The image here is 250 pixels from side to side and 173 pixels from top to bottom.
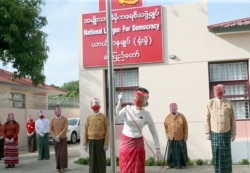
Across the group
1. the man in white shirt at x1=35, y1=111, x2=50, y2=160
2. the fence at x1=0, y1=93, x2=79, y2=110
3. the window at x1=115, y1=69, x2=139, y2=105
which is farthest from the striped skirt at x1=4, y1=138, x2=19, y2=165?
the fence at x1=0, y1=93, x2=79, y2=110

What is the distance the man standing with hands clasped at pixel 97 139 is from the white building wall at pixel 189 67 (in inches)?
119

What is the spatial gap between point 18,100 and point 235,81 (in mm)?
16186

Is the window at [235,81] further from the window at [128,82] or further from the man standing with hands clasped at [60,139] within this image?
the man standing with hands clasped at [60,139]

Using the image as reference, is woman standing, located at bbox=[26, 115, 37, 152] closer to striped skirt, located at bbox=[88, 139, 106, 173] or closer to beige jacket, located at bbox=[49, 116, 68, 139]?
beige jacket, located at bbox=[49, 116, 68, 139]

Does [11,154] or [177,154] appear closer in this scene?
[177,154]

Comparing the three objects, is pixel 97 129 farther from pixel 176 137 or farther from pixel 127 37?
pixel 127 37

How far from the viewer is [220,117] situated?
8.68 m

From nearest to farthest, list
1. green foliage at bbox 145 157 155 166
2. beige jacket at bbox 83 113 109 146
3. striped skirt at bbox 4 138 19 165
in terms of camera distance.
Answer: beige jacket at bbox 83 113 109 146 < green foliage at bbox 145 157 155 166 < striped skirt at bbox 4 138 19 165

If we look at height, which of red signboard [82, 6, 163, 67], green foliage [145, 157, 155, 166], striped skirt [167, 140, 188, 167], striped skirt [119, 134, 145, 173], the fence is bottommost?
green foliage [145, 157, 155, 166]

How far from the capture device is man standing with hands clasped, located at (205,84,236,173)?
868 cm

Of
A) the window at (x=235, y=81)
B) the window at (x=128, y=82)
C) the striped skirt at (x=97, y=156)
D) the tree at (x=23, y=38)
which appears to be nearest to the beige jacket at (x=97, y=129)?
the striped skirt at (x=97, y=156)

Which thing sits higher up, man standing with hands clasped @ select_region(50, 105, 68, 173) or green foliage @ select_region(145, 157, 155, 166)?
man standing with hands clasped @ select_region(50, 105, 68, 173)

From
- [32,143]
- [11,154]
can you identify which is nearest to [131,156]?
[11,154]

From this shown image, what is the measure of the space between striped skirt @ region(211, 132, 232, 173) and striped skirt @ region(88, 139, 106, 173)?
8.45 feet
